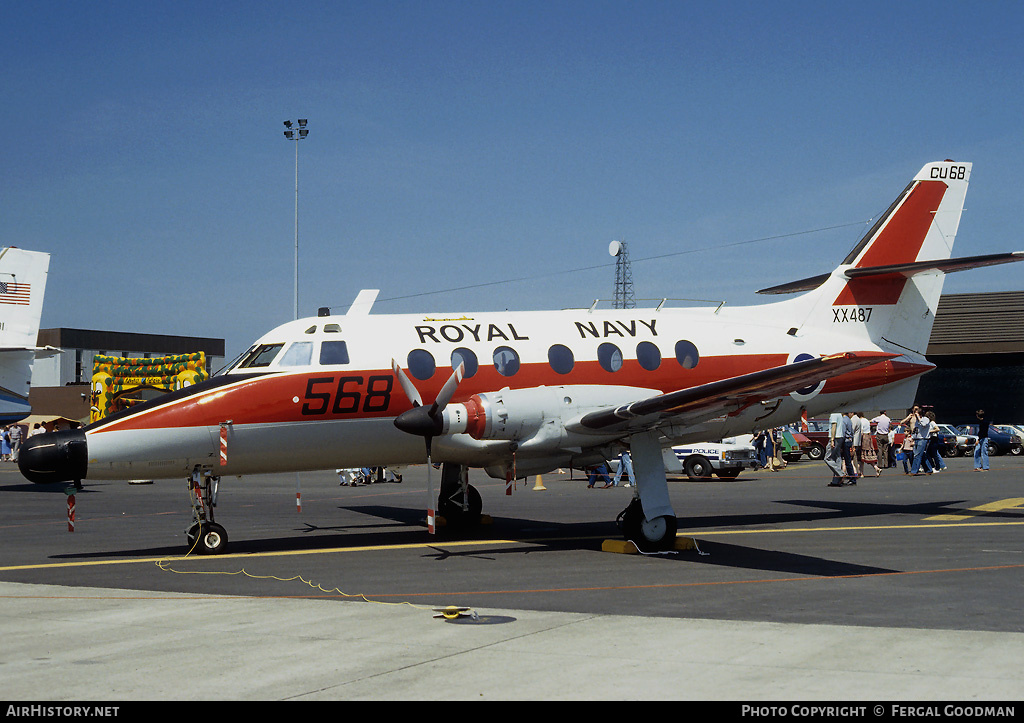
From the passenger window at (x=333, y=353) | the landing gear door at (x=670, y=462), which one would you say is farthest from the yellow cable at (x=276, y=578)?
the landing gear door at (x=670, y=462)

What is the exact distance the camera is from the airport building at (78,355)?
7925cm

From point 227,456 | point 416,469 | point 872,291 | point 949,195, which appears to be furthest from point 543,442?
point 416,469

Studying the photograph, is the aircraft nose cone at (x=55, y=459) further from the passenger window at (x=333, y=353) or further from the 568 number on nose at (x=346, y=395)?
the passenger window at (x=333, y=353)

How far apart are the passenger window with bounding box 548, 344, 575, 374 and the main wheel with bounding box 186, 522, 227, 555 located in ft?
19.5

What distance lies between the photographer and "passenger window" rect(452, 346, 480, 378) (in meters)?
15.4

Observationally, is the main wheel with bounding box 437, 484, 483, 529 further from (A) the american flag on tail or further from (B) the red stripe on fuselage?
(A) the american flag on tail

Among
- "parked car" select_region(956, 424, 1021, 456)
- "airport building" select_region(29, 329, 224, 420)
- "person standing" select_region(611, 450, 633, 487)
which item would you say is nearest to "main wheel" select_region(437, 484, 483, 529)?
"person standing" select_region(611, 450, 633, 487)

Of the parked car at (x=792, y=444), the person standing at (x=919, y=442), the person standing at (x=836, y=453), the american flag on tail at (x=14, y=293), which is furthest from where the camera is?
the parked car at (x=792, y=444)

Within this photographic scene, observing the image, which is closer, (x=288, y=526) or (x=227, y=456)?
(x=227, y=456)

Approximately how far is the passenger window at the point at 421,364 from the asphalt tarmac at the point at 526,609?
2.80 metres

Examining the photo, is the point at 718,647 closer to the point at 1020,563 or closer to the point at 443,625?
the point at 443,625

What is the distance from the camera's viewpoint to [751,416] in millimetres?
17109

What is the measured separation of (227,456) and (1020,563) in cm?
1128

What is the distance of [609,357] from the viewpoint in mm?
16031
